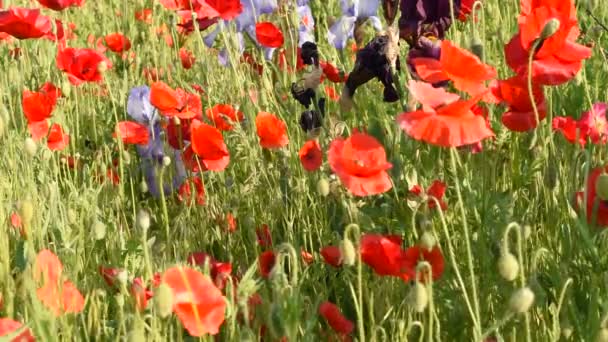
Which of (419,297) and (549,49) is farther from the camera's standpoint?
(549,49)

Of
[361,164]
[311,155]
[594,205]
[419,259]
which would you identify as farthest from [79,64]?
[594,205]

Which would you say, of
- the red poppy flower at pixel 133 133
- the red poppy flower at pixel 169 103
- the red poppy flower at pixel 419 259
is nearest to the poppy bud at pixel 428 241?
the red poppy flower at pixel 419 259

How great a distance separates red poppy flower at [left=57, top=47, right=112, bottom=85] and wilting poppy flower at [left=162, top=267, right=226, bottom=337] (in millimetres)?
1183

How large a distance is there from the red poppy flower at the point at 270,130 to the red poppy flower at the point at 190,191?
0.78 ft

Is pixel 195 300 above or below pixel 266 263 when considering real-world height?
above

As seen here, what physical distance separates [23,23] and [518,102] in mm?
1175

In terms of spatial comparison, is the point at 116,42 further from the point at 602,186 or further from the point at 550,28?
the point at 602,186

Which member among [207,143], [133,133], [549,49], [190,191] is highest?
[549,49]

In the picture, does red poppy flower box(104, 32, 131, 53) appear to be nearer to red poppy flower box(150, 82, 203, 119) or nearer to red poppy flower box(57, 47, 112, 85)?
Answer: red poppy flower box(57, 47, 112, 85)

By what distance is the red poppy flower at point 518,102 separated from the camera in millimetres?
1449

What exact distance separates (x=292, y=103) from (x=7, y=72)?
95 centimetres

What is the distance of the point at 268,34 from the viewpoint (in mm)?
2182

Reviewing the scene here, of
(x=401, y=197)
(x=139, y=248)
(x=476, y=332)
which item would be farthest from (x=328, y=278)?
(x=476, y=332)

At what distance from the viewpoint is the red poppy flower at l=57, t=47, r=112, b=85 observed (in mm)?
2182
